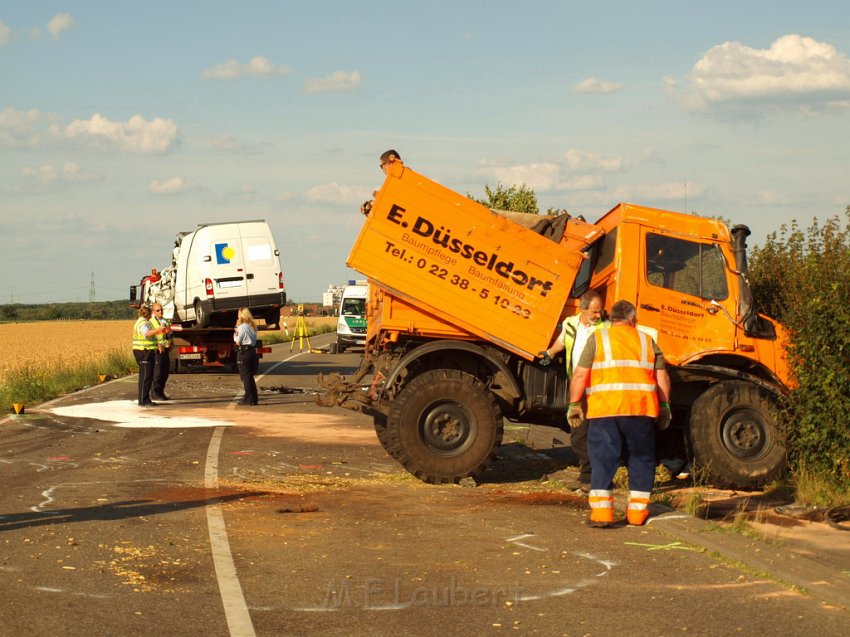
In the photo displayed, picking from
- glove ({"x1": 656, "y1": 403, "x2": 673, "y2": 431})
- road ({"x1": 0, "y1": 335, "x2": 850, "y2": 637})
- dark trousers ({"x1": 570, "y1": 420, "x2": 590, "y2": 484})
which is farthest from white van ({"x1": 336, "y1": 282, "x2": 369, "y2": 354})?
glove ({"x1": 656, "y1": 403, "x2": 673, "y2": 431})

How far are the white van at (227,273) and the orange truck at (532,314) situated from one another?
15.1 metres

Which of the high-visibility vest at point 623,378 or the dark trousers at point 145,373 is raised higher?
the high-visibility vest at point 623,378

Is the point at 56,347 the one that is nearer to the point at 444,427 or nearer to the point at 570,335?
the point at 444,427

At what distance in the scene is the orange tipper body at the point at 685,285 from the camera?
11.4 meters

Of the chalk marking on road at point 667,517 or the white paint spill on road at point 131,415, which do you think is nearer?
the chalk marking on road at point 667,517

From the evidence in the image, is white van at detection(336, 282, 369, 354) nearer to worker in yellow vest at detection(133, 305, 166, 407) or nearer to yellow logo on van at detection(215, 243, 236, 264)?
yellow logo on van at detection(215, 243, 236, 264)

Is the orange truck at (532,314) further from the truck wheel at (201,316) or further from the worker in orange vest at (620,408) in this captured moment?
the truck wheel at (201,316)

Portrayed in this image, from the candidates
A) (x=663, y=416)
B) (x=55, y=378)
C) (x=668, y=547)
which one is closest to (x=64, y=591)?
(x=668, y=547)

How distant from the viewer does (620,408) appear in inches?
350

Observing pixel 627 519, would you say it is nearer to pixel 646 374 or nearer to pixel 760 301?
pixel 646 374

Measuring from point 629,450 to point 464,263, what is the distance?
10.2 ft

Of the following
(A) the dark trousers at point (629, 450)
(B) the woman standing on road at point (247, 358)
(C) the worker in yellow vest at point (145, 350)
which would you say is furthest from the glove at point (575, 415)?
(C) the worker in yellow vest at point (145, 350)

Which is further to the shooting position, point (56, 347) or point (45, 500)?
point (56, 347)

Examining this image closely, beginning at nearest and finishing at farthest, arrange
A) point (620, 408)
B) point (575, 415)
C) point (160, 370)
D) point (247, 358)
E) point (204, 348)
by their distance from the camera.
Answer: point (620, 408) → point (575, 415) → point (247, 358) → point (160, 370) → point (204, 348)
